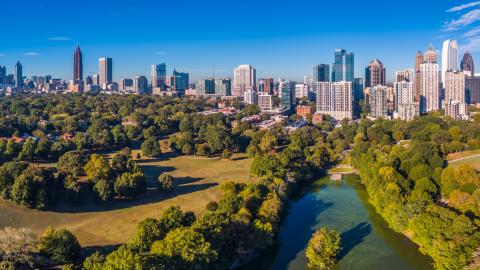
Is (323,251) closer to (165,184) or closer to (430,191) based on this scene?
(430,191)

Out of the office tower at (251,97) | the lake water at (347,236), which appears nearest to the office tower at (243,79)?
the office tower at (251,97)

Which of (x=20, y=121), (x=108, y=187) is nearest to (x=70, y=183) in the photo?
(x=108, y=187)

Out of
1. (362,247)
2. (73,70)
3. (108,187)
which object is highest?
(73,70)

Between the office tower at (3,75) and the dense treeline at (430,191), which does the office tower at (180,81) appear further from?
the dense treeline at (430,191)

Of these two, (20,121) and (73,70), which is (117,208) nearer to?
(20,121)

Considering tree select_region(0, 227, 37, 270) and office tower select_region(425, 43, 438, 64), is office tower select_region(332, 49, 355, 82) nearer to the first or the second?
office tower select_region(425, 43, 438, 64)
